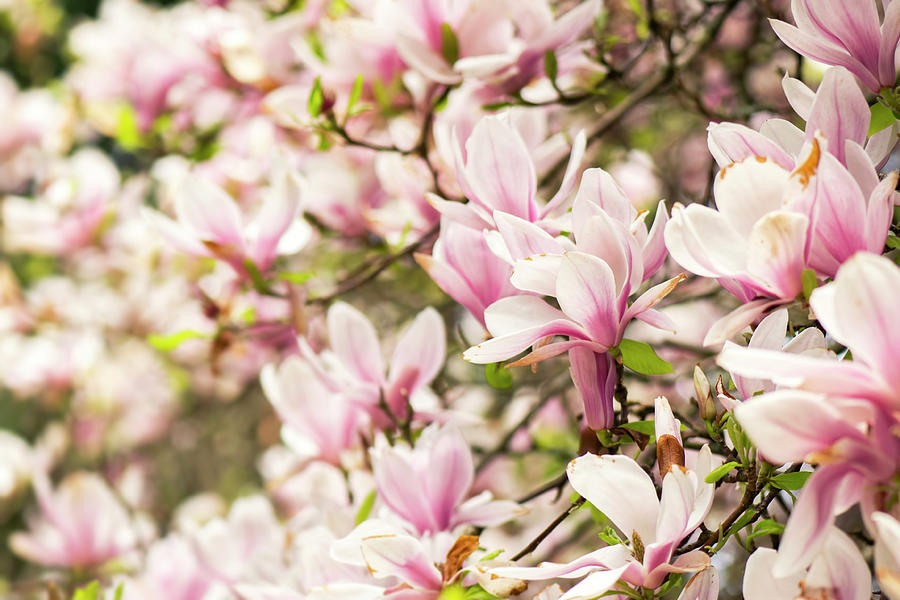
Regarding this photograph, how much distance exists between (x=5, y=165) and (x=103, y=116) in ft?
3.23

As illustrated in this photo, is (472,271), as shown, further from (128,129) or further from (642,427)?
(128,129)

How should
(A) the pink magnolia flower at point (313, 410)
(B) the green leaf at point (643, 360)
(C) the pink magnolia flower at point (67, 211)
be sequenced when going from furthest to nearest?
1. (C) the pink magnolia flower at point (67, 211)
2. (A) the pink magnolia flower at point (313, 410)
3. (B) the green leaf at point (643, 360)

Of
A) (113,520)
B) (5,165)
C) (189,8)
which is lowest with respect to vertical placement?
(113,520)

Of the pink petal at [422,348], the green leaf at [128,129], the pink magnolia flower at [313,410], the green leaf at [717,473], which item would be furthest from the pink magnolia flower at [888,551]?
the green leaf at [128,129]

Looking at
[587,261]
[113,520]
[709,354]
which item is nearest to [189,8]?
[113,520]

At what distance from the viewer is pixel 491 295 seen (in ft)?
2.23

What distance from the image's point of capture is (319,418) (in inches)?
35.4

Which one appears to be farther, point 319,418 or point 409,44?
point 319,418

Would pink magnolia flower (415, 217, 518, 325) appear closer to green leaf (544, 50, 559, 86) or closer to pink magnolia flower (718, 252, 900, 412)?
green leaf (544, 50, 559, 86)

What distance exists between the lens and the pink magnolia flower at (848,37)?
1.74 ft

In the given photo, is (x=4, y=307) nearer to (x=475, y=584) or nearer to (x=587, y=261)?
(x=475, y=584)

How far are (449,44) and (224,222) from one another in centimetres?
30

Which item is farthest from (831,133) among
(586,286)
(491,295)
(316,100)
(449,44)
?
(316,100)

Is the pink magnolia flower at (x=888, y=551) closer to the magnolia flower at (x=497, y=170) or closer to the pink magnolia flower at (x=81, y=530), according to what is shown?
the magnolia flower at (x=497, y=170)
